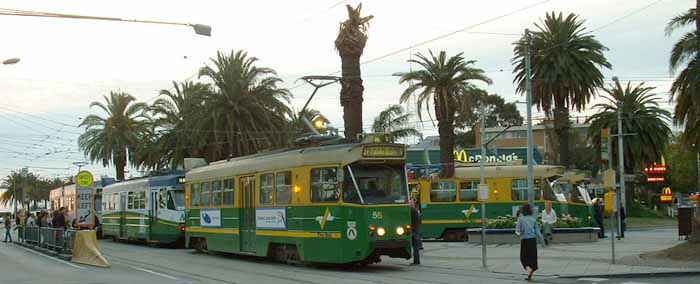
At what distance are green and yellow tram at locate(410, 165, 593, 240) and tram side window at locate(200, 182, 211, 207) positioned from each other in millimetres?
8472

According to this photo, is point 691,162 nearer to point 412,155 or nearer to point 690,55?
point 412,155

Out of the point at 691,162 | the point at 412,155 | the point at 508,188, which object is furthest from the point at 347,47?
the point at 691,162

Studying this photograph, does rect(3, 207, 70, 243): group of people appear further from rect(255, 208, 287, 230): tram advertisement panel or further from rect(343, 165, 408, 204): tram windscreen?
rect(343, 165, 408, 204): tram windscreen

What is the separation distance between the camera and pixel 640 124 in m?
49.1

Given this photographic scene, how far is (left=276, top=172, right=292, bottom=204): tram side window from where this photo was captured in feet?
67.1

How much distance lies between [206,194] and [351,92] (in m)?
5.85

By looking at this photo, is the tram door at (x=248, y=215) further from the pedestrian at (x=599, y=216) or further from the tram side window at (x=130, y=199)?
the pedestrian at (x=599, y=216)

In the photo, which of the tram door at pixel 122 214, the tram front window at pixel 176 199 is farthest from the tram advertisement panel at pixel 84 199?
the tram front window at pixel 176 199

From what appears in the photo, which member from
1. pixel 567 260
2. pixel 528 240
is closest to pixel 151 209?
pixel 567 260

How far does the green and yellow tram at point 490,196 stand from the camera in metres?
30.4

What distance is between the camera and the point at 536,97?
4147 cm

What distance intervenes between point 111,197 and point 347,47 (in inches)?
667

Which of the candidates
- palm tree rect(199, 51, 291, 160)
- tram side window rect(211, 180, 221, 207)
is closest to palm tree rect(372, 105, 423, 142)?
palm tree rect(199, 51, 291, 160)

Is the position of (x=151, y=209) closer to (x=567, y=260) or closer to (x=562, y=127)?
(x=567, y=260)
